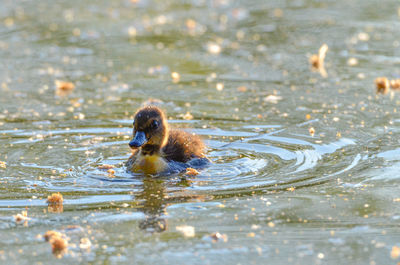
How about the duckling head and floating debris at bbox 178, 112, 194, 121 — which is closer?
the duckling head

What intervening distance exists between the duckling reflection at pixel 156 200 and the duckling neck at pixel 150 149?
0.43 metres

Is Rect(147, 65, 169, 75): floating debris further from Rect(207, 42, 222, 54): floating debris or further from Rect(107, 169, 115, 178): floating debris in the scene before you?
Rect(107, 169, 115, 178): floating debris

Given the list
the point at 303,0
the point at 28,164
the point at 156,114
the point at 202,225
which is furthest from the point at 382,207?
the point at 303,0

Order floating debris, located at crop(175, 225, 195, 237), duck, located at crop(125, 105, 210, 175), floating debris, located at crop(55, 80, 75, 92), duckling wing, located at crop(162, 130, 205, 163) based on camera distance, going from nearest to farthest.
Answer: floating debris, located at crop(175, 225, 195, 237), duck, located at crop(125, 105, 210, 175), duckling wing, located at crop(162, 130, 205, 163), floating debris, located at crop(55, 80, 75, 92)

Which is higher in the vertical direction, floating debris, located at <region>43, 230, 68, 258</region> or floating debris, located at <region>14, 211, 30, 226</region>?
floating debris, located at <region>14, 211, 30, 226</region>

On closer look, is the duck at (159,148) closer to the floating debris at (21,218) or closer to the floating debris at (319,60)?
the floating debris at (21,218)

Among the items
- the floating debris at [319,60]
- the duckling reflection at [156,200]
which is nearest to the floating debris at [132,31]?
the floating debris at [319,60]

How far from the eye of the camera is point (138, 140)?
6.86 metres

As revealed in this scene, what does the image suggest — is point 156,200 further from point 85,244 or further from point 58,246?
point 58,246

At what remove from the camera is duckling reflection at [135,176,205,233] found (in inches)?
208

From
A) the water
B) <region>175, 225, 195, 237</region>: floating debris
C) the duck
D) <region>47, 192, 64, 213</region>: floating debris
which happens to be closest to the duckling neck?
the duck

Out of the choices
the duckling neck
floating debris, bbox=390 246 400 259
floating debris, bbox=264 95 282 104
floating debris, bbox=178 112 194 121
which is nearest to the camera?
floating debris, bbox=390 246 400 259

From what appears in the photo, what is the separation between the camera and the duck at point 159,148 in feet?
22.7

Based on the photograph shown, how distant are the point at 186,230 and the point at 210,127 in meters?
3.31
